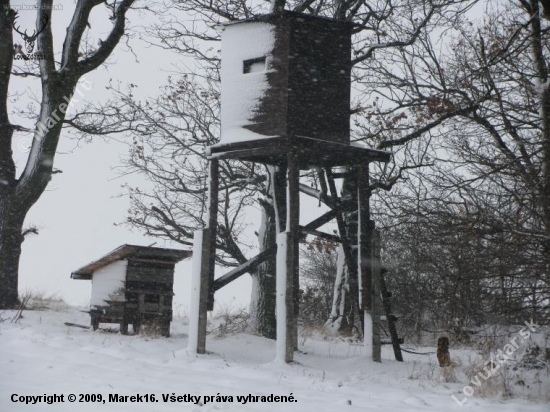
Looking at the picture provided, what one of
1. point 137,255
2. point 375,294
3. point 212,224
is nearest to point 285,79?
point 212,224

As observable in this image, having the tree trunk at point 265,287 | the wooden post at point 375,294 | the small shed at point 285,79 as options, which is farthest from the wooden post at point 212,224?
the tree trunk at point 265,287

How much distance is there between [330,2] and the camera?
14469 mm

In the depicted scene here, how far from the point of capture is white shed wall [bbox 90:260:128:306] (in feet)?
37.0

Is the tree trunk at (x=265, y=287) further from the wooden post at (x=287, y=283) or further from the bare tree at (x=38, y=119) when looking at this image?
the bare tree at (x=38, y=119)

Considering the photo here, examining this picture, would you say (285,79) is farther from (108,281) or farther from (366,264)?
(108,281)

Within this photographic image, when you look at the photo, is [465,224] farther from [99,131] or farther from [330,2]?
[99,131]

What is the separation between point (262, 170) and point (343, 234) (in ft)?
13.4

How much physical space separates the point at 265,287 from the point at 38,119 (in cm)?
593

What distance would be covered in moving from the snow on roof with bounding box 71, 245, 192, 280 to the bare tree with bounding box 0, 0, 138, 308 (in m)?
2.10

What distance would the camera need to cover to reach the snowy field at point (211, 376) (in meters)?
5.94

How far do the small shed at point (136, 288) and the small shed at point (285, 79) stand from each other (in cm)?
265

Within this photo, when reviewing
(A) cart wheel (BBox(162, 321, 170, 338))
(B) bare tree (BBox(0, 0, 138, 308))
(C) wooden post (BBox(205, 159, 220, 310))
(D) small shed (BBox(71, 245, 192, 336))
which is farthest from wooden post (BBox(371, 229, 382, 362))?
(B) bare tree (BBox(0, 0, 138, 308))

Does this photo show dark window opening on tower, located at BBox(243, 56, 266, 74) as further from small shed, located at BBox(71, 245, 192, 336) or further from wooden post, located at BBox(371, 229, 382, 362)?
small shed, located at BBox(71, 245, 192, 336)

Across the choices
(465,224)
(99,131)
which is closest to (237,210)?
(99,131)
